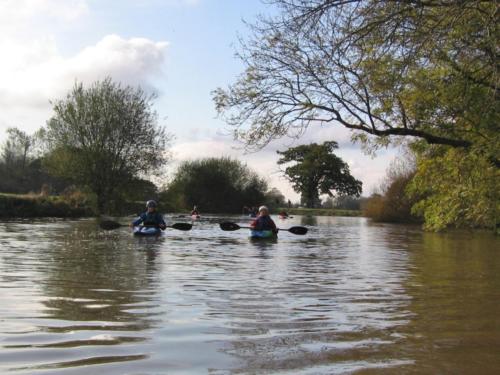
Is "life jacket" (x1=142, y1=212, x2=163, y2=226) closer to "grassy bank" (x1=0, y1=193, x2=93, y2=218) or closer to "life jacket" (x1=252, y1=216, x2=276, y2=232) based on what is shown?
"life jacket" (x1=252, y1=216, x2=276, y2=232)

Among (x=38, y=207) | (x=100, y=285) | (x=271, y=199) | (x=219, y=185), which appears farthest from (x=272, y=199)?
(x=100, y=285)

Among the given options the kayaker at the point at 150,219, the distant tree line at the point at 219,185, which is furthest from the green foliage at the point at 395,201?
the kayaker at the point at 150,219

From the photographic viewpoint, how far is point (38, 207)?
36.5 m

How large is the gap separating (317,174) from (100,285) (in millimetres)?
82083

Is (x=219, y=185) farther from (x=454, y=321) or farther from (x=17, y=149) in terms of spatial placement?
(x=454, y=321)

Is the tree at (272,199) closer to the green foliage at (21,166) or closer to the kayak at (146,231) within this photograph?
the green foliage at (21,166)

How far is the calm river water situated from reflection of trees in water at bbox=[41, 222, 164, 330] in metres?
0.02

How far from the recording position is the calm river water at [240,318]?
14.2ft

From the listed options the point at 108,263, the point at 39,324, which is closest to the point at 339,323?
the point at 39,324

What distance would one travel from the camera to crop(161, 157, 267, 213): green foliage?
71.2 meters

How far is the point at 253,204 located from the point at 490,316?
6856 centimetres

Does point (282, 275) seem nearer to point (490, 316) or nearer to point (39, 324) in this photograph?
point (490, 316)

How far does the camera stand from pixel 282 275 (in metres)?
10.2

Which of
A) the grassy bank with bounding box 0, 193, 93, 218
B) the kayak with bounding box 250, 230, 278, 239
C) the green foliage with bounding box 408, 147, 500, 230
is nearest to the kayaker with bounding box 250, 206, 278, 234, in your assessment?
the kayak with bounding box 250, 230, 278, 239
